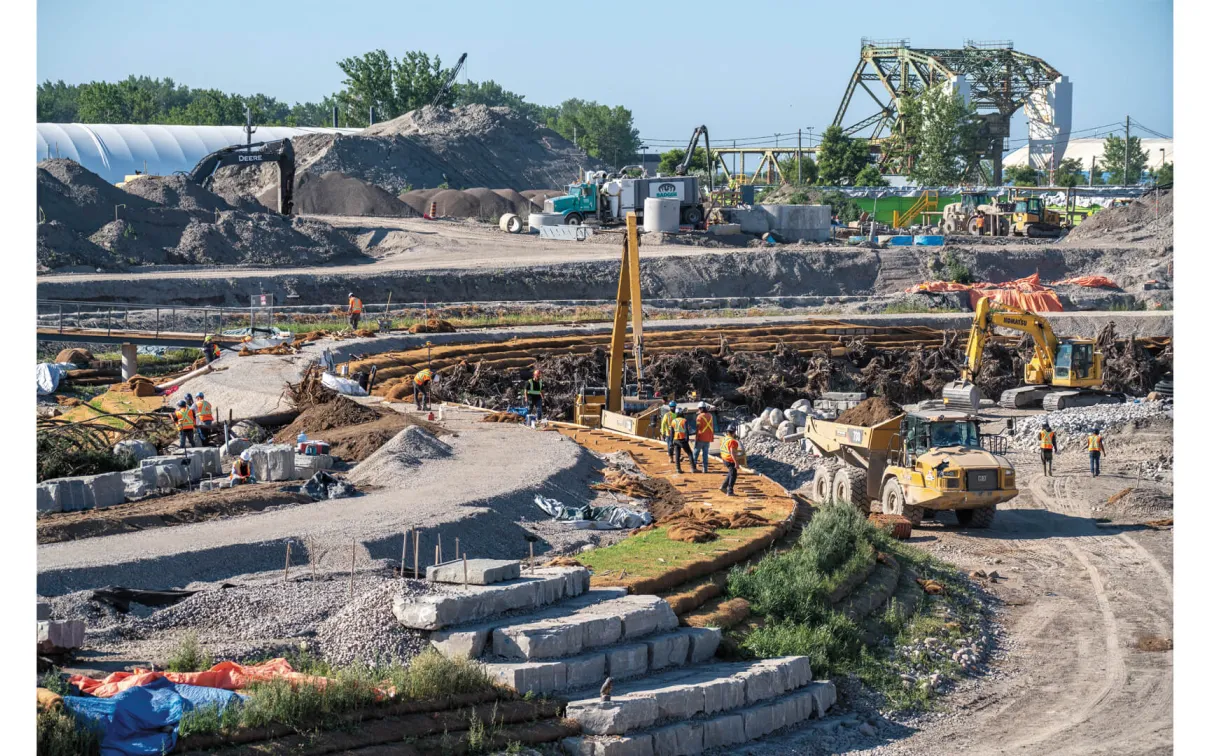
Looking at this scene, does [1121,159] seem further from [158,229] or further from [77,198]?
[77,198]

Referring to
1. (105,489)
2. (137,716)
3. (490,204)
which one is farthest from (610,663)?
(490,204)

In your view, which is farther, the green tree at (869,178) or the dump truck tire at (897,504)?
the green tree at (869,178)

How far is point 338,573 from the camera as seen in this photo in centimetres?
1564

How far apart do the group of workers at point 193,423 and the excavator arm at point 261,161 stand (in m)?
39.5

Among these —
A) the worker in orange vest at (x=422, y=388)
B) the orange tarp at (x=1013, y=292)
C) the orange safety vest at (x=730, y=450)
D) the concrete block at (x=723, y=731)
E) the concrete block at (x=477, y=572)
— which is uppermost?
the orange tarp at (x=1013, y=292)

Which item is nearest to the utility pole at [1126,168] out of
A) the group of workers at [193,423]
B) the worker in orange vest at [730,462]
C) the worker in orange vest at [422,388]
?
the worker in orange vest at [422,388]

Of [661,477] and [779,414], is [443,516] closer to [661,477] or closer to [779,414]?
[661,477]

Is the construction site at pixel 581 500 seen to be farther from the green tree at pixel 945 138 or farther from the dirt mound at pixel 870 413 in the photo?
the green tree at pixel 945 138

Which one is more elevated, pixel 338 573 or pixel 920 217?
pixel 920 217

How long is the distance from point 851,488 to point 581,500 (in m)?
6.32

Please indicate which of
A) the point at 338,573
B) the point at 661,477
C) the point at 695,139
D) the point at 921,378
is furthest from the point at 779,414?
the point at 695,139

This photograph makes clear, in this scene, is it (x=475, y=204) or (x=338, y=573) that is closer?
(x=338, y=573)

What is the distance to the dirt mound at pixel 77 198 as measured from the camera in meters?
53.5

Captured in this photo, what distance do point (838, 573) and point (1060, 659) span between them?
3003mm
